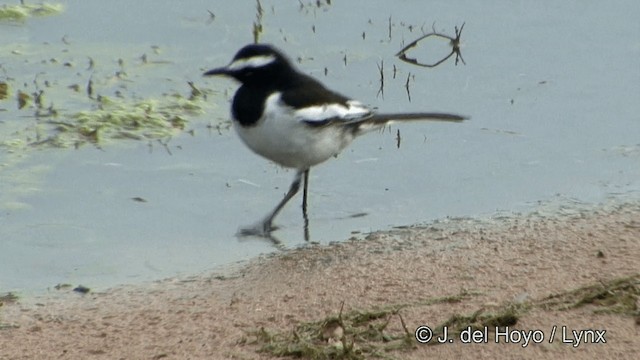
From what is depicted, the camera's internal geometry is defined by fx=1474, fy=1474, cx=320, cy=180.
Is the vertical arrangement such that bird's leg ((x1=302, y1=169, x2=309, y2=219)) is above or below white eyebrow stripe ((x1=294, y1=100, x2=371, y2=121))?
below

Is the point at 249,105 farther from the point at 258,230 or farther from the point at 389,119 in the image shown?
the point at 389,119

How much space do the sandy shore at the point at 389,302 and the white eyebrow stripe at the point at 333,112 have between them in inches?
34.3

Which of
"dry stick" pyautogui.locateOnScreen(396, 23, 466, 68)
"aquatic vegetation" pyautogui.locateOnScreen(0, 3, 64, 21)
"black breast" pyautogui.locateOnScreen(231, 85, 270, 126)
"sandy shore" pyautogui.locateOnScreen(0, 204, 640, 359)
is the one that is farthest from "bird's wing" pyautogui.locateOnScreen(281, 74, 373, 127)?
"aquatic vegetation" pyautogui.locateOnScreen(0, 3, 64, 21)

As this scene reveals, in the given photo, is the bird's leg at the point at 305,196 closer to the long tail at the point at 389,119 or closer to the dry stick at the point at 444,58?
the long tail at the point at 389,119

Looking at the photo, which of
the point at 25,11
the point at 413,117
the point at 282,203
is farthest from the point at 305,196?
the point at 25,11

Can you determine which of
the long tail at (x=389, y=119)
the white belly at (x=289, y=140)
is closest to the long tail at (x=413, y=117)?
the long tail at (x=389, y=119)

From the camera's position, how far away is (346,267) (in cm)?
752

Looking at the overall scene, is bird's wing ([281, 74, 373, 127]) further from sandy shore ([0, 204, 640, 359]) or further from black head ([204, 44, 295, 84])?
sandy shore ([0, 204, 640, 359])

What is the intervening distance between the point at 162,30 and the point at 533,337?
20.1 ft

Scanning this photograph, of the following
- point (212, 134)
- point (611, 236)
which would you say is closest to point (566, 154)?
point (611, 236)

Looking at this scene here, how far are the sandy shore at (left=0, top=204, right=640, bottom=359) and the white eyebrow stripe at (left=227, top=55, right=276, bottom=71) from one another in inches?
51.4

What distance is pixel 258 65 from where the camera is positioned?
8.73 meters

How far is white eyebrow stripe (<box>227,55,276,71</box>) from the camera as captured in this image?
343 inches

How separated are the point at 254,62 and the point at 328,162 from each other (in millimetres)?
1140
